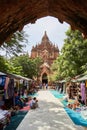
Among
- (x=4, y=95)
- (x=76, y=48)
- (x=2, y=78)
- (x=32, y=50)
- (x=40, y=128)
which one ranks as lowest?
(x=40, y=128)

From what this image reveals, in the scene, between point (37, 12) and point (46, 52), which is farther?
point (46, 52)

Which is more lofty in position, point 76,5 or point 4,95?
point 76,5

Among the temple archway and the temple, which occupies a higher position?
the temple

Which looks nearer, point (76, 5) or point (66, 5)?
point (76, 5)

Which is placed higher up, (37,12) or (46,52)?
(46,52)

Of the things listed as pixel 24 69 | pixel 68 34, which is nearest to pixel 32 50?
pixel 24 69

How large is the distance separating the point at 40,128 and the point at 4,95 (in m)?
3.34

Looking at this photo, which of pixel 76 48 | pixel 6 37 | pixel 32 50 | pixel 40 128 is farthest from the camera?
pixel 32 50

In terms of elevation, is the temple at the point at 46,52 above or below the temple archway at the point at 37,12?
above

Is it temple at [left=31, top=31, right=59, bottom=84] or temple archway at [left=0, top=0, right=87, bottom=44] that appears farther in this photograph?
temple at [left=31, top=31, right=59, bottom=84]

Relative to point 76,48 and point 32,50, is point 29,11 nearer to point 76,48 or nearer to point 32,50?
point 76,48

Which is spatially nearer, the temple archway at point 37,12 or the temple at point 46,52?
the temple archway at point 37,12

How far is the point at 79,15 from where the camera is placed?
16.5ft

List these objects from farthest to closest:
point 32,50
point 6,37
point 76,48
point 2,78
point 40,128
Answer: point 32,50
point 76,48
point 2,78
point 40,128
point 6,37
